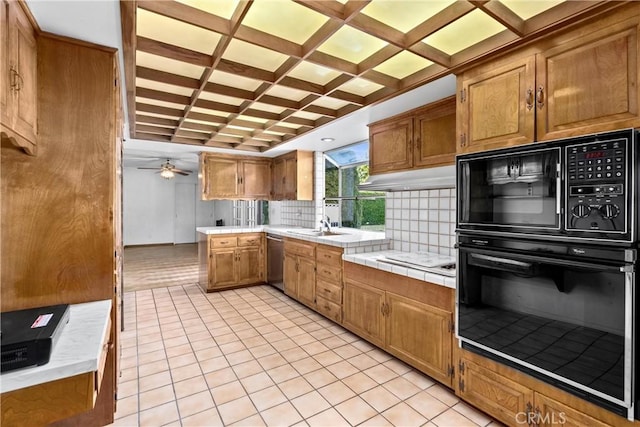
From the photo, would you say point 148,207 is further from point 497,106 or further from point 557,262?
point 557,262

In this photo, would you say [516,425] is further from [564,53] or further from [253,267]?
[253,267]

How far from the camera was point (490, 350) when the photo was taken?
5.93 ft

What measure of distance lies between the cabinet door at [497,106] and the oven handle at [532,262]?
63 cm

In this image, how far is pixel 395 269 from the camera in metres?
2.47

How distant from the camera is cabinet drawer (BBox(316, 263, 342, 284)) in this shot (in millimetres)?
3264

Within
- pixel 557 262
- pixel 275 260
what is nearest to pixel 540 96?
pixel 557 262

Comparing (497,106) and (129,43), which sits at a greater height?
(129,43)

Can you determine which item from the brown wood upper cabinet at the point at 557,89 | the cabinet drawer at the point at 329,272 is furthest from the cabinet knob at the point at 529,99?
the cabinet drawer at the point at 329,272

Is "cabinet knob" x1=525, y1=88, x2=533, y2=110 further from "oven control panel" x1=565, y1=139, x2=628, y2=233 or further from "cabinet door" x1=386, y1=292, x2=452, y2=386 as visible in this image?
"cabinet door" x1=386, y1=292, x2=452, y2=386

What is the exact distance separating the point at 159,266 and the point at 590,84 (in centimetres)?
707

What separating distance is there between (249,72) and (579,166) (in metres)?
2.06

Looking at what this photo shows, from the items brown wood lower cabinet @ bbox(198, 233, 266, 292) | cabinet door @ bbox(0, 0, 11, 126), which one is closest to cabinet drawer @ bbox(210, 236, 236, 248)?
brown wood lower cabinet @ bbox(198, 233, 266, 292)

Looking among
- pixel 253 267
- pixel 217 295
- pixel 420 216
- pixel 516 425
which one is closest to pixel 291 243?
pixel 253 267

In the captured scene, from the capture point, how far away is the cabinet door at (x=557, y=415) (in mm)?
1458
